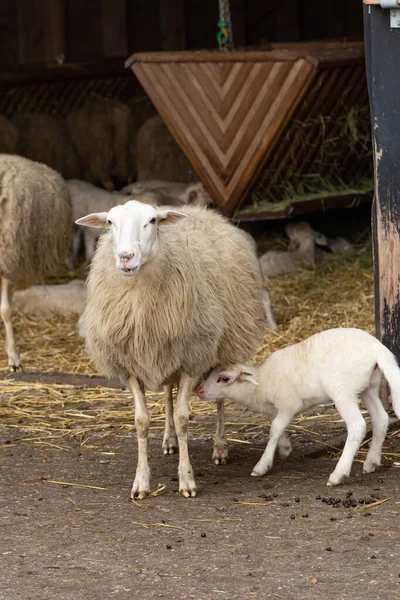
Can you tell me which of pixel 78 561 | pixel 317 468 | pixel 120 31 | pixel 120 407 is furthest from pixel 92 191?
pixel 78 561

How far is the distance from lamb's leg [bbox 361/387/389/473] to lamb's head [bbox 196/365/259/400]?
57 centimetres

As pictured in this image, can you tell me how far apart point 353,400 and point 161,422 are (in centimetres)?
171

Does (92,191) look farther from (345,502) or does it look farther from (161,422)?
(345,502)

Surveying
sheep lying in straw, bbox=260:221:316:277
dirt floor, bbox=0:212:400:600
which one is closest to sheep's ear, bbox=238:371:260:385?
dirt floor, bbox=0:212:400:600

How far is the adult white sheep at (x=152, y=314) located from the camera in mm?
4809

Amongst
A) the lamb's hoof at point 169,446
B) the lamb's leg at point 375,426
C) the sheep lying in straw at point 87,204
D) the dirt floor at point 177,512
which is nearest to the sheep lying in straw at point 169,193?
the sheep lying in straw at point 87,204

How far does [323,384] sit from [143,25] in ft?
31.7

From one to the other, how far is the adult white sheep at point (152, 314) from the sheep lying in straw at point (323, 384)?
20 centimetres

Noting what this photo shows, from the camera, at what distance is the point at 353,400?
195 inches

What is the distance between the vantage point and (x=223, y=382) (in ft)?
17.4

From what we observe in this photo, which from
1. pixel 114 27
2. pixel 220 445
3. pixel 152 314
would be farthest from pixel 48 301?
pixel 114 27

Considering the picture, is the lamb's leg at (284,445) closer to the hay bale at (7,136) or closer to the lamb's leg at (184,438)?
the lamb's leg at (184,438)

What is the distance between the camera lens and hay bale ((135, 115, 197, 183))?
11648mm

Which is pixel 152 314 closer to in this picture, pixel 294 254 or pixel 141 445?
pixel 141 445
